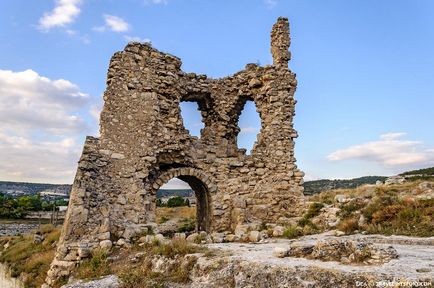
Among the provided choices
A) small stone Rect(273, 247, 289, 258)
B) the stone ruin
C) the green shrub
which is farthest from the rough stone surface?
the green shrub

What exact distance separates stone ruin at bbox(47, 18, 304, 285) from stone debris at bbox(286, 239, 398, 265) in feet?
18.7

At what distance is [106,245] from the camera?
9.92 m

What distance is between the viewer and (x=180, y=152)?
13.8m

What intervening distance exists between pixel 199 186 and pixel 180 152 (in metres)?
2.13

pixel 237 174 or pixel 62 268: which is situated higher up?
pixel 237 174

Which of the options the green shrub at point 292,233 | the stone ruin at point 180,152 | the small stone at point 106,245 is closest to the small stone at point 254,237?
the green shrub at point 292,233

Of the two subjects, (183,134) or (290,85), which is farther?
(290,85)

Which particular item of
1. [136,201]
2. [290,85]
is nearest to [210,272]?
[136,201]

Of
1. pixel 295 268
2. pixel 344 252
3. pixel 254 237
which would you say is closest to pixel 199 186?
pixel 254 237

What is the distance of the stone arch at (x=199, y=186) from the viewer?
44.9ft

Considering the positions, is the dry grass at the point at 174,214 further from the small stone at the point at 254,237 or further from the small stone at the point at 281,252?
the small stone at the point at 281,252

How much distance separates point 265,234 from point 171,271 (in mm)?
4461

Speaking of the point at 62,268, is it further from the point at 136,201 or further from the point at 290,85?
the point at 290,85

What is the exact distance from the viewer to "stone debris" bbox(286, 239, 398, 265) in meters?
5.80
